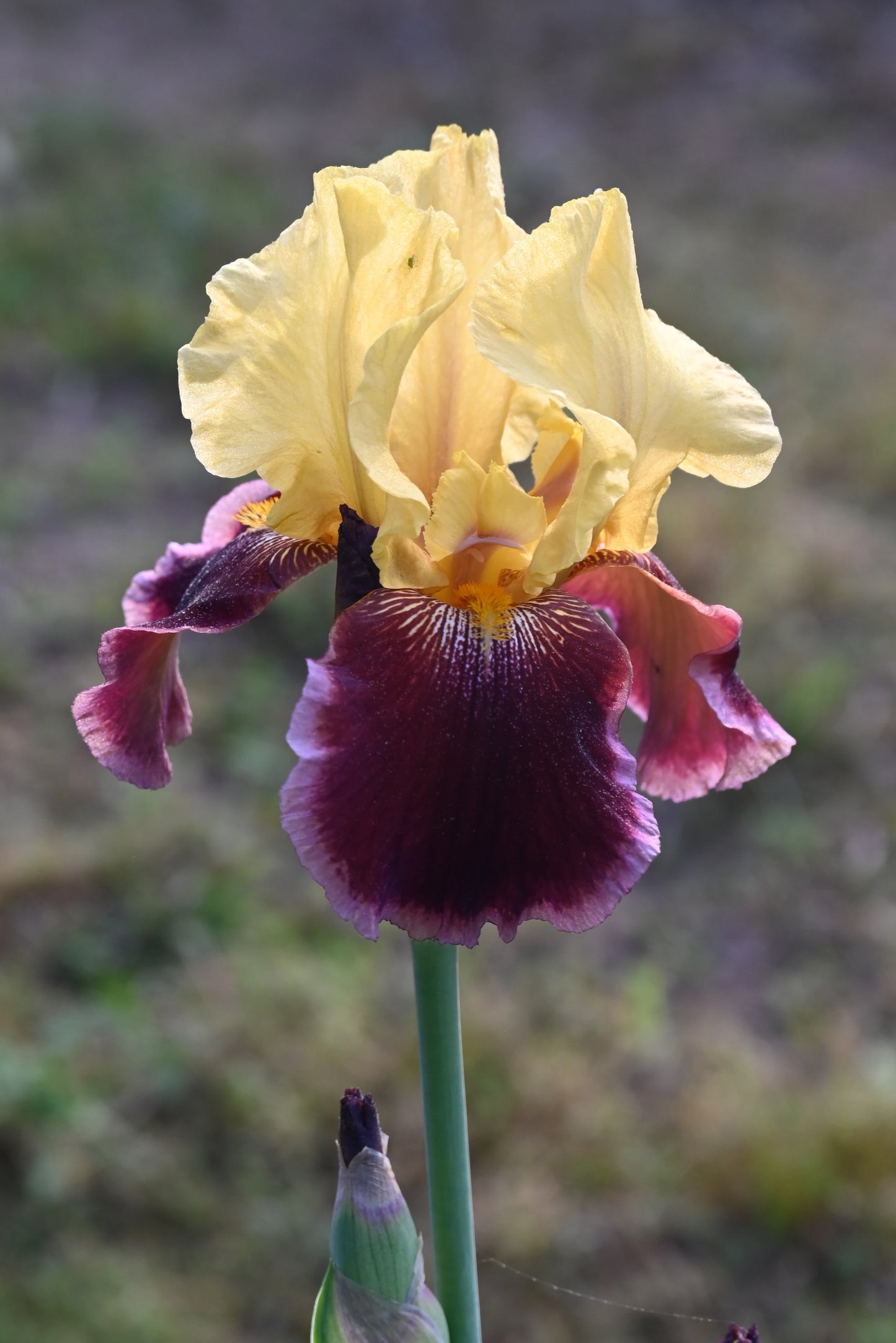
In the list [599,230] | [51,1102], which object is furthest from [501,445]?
[51,1102]

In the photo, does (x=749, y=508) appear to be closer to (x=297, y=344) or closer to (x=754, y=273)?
(x=754, y=273)

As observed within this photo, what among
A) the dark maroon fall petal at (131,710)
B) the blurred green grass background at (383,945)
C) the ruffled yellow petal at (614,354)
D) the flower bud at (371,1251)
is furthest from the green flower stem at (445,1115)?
the blurred green grass background at (383,945)

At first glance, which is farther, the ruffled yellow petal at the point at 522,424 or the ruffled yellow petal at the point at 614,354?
the ruffled yellow petal at the point at 522,424

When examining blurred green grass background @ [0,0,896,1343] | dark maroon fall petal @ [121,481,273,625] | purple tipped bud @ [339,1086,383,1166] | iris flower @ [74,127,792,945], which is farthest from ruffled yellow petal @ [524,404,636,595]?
blurred green grass background @ [0,0,896,1343]

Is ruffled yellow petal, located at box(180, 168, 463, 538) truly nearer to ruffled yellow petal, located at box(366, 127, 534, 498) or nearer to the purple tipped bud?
ruffled yellow petal, located at box(366, 127, 534, 498)

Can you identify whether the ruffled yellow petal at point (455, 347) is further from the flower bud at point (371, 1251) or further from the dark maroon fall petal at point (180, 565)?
the flower bud at point (371, 1251)
